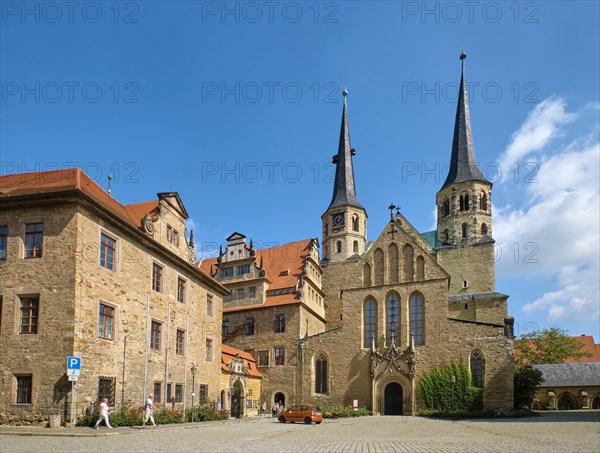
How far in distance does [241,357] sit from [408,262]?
14.5 meters

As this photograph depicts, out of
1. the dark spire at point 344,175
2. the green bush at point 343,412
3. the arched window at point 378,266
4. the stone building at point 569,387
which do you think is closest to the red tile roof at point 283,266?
the arched window at point 378,266

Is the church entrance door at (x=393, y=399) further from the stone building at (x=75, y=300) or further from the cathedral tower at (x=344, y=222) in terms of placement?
the cathedral tower at (x=344, y=222)

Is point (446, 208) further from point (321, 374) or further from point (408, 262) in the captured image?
point (321, 374)

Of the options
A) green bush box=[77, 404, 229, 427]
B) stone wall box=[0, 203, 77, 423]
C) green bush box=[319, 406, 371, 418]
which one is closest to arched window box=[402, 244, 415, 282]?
green bush box=[319, 406, 371, 418]

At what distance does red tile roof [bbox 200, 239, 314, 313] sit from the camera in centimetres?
4488

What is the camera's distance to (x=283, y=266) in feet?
160

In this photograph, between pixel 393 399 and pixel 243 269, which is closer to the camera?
pixel 393 399

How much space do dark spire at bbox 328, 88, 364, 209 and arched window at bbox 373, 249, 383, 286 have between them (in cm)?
1527

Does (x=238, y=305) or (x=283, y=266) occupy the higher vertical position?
(x=283, y=266)

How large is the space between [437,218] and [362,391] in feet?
81.2

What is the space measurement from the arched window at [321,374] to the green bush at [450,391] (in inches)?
290

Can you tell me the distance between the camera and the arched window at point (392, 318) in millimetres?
41938

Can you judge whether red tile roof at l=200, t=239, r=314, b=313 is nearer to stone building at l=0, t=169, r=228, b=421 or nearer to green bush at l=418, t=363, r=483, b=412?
green bush at l=418, t=363, r=483, b=412

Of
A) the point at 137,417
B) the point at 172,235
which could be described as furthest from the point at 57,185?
the point at 137,417
